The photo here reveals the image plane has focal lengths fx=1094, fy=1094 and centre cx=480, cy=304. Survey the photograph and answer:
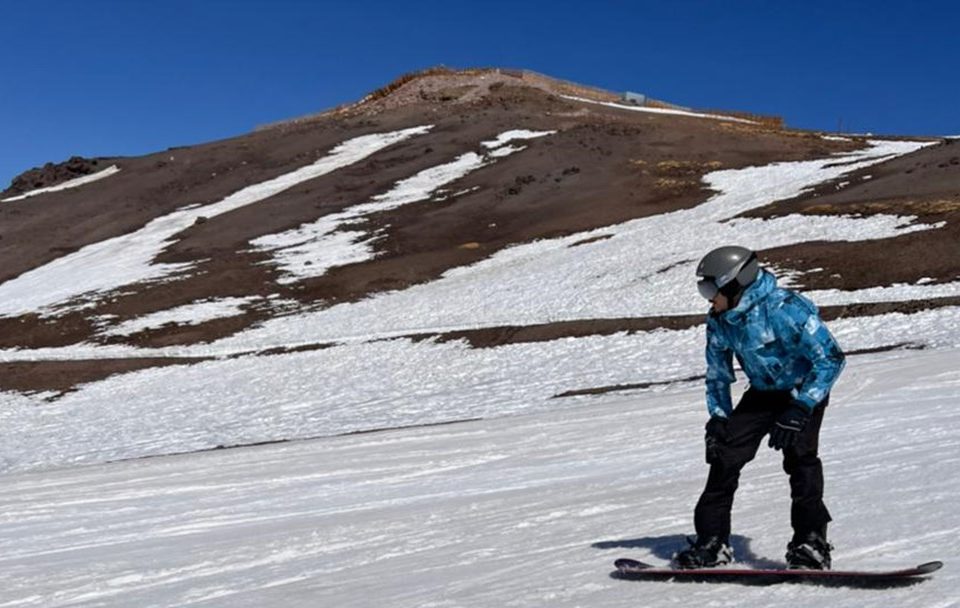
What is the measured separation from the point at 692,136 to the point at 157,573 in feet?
216

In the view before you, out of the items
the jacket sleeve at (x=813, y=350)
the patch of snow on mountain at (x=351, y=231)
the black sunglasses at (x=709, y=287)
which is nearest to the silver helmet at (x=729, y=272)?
the black sunglasses at (x=709, y=287)

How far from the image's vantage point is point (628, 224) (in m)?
50.5

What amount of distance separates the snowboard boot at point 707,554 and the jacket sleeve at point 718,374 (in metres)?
0.87

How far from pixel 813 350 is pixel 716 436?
86 centimetres

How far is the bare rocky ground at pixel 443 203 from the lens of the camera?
36469 millimetres

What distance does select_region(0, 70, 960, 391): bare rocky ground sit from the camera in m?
36.5

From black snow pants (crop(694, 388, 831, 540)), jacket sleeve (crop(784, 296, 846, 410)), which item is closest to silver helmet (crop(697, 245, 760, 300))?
jacket sleeve (crop(784, 296, 846, 410))

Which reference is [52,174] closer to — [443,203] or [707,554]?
[443,203]

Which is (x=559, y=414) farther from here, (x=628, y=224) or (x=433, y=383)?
(x=628, y=224)

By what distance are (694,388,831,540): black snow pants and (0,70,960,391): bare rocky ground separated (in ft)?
70.4

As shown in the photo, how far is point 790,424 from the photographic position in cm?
655

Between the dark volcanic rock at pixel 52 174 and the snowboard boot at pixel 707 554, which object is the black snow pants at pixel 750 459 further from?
the dark volcanic rock at pixel 52 174

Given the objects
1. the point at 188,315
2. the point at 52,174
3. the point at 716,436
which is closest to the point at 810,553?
the point at 716,436

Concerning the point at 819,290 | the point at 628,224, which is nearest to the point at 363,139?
the point at 628,224
